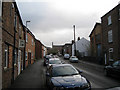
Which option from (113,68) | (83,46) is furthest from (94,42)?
(113,68)

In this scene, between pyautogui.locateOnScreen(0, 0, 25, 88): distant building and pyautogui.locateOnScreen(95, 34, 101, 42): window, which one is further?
pyautogui.locateOnScreen(95, 34, 101, 42): window

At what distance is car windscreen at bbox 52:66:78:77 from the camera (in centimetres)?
775

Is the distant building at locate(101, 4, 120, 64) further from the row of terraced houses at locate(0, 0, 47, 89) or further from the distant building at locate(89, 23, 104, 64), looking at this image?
the row of terraced houses at locate(0, 0, 47, 89)

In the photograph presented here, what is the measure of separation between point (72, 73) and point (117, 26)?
51.1ft

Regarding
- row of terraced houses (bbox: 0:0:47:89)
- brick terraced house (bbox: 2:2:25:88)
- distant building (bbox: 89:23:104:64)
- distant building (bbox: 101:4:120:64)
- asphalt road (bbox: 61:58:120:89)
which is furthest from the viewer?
distant building (bbox: 89:23:104:64)

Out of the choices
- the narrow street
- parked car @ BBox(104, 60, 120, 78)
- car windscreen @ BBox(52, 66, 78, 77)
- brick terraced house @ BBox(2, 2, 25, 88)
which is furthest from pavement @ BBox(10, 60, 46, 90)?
parked car @ BBox(104, 60, 120, 78)

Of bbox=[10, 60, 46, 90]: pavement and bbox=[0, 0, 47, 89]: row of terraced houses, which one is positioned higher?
bbox=[0, 0, 47, 89]: row of terraced houses

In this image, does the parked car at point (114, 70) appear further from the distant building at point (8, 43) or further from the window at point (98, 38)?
the window at point (98, 38)

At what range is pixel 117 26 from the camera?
69.0 feet

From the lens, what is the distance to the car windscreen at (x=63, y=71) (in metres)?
7.75

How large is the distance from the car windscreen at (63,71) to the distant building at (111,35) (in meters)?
14.3

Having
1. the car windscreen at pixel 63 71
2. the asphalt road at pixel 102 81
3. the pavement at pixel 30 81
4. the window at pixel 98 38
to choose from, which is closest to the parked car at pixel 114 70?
the asphalt road at pixel 102 81

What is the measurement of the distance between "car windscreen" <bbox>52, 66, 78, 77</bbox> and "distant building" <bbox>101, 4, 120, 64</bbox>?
1429cm

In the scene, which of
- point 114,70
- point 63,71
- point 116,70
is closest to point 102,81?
point 116,70
